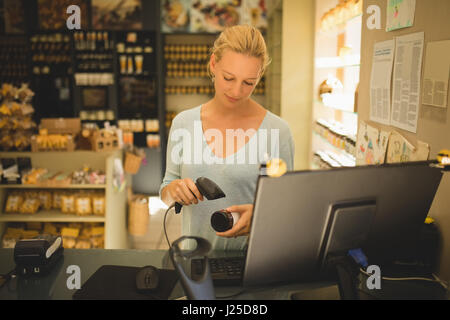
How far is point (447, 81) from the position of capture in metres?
1.50

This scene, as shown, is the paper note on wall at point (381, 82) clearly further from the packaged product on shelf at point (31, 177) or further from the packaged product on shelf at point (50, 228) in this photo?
the packaged product on shelf at point (50, 228)

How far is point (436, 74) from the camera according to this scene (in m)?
1.59

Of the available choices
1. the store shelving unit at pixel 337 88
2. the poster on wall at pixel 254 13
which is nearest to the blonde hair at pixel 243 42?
the store shelving unit at pixel 337 88

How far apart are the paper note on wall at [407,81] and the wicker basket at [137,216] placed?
8.91 ft

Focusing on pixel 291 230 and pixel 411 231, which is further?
pixel 411 231

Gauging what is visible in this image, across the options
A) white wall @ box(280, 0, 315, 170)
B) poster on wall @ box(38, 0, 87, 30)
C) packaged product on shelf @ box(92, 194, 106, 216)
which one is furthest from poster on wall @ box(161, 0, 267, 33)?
packaged product on shelf @ box(92, 194, 106, 216)

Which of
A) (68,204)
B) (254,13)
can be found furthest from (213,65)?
(254,13)

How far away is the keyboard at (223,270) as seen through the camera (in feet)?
4.43

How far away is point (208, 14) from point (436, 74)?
17.4 ft

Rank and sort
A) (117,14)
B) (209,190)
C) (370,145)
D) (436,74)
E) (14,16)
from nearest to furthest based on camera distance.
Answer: (209,190) → (436,74) → (370,145) → (117,14) → (14,16)

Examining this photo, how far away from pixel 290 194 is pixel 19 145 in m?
3.31

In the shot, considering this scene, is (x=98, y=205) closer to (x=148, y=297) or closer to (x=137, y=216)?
(x=137, y=216)
